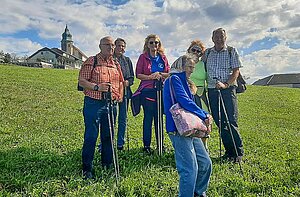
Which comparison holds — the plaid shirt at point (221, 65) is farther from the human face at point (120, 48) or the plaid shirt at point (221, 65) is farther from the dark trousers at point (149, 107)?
the human face at point (120, 48)

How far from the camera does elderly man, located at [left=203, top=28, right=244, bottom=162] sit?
21.8 ft

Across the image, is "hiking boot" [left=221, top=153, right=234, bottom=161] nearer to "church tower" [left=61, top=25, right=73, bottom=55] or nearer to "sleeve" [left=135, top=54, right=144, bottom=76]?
"sleeve" [left=135, top=54, right=144, bottom=76]

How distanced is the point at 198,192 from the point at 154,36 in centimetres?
338

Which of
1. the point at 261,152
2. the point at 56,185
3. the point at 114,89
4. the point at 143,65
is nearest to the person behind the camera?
the point at 56,185

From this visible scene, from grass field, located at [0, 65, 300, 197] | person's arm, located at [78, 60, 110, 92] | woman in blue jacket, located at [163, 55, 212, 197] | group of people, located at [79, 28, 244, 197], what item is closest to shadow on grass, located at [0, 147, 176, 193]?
grass field, located at [0, 65, 300, 197]

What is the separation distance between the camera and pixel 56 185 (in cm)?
506

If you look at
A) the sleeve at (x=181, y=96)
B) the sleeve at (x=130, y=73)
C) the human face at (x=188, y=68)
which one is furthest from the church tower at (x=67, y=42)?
the sleeve at (x=181, y=96)

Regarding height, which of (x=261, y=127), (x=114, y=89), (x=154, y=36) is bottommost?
(x=261, y=127)

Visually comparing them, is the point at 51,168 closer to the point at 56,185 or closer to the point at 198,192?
the point at 56,185

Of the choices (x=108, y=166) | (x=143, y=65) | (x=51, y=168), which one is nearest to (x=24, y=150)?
(x=51, y=168)

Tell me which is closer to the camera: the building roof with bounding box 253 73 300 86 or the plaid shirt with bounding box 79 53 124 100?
the plaid shirt with bounding box 79 53 124 100

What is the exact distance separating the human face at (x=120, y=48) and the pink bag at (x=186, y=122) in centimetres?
312

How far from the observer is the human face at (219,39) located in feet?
21.6

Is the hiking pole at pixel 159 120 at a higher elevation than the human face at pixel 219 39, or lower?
lower
